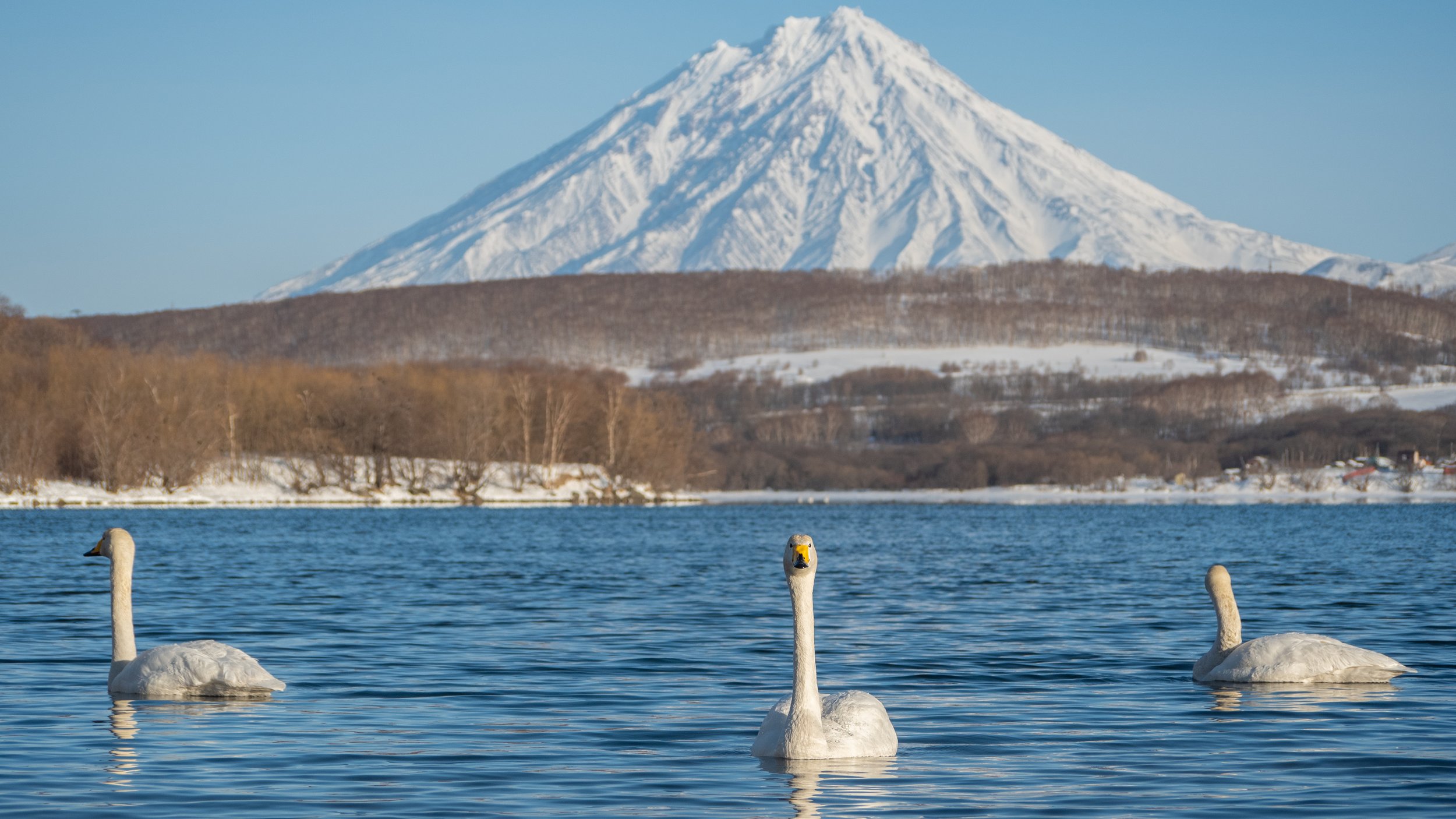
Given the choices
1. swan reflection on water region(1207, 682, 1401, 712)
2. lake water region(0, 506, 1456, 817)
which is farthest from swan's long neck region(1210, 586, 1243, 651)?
lake water region(0, 506, 1456, 817)

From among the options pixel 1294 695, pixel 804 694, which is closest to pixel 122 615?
pixel 804 694

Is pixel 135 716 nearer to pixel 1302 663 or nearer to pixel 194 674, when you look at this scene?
pixel 194 674

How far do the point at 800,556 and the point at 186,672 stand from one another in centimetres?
754

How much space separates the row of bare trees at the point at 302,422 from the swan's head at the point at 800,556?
274 feet

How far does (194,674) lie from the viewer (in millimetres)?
17141

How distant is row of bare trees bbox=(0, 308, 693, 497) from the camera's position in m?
95.2

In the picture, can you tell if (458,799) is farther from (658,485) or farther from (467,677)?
(658,485)

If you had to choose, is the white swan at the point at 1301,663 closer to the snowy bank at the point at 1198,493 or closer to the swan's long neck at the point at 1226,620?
the swan's long neck at the point at 1226,620

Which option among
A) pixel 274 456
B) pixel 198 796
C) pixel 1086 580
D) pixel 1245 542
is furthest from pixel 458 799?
pixel 274 456

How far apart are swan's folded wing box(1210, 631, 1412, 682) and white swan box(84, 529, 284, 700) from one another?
10.3 metres

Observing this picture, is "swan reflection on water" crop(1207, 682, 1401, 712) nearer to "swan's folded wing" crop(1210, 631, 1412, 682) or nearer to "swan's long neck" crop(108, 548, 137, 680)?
"swan's folded wing" crop(1210, 631, 1412, 682)

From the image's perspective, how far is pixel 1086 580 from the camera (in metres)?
39.3

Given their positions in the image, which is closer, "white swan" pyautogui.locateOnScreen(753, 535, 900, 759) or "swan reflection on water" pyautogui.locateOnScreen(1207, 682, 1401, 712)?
"white swan" pyautogui.locateOnScreen(753, 535, 900, 759)

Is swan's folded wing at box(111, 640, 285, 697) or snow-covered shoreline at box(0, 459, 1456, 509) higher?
swan's folded wing at box(111, 640, 285, 697)
